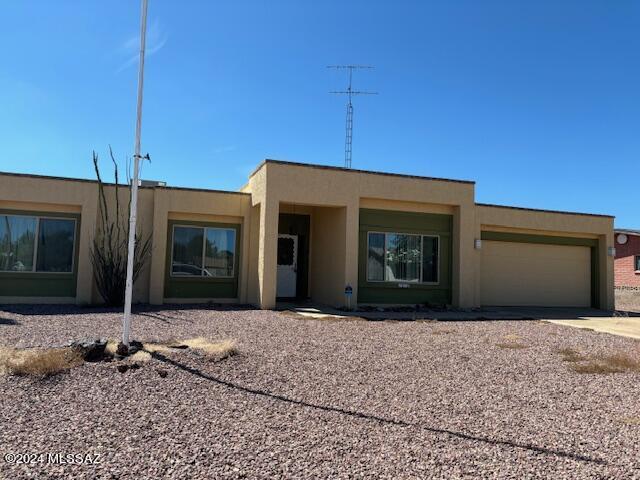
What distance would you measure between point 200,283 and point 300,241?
3.72 m

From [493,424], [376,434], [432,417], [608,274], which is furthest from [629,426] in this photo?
[608,274]

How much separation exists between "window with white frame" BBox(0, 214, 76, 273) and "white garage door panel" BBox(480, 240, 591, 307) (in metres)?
12.8

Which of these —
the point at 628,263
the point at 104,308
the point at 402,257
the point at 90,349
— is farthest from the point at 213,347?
the point at 628,263

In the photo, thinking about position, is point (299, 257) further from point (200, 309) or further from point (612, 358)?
point (612, 358)

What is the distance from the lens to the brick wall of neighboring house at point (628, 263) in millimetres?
29016

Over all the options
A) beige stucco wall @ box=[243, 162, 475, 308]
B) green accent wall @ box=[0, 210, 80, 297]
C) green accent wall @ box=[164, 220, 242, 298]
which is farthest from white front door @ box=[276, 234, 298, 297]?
green accent wall @ box=[0, 210, 80, 297]

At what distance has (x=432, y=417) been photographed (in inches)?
196

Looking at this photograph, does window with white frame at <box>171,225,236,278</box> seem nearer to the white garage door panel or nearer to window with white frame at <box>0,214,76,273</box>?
window with white frame at <box>0,214,76,273</box>

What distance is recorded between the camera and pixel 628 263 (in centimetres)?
2948

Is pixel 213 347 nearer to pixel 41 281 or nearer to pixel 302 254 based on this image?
pixel 41 281

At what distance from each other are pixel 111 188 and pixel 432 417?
39.7ft

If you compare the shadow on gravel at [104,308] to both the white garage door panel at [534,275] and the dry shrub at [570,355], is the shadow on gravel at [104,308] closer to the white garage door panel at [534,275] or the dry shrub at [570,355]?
the dry shrub at [570,355]

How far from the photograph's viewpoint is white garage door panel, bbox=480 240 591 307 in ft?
57.3

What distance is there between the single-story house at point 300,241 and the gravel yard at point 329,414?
586 cm
